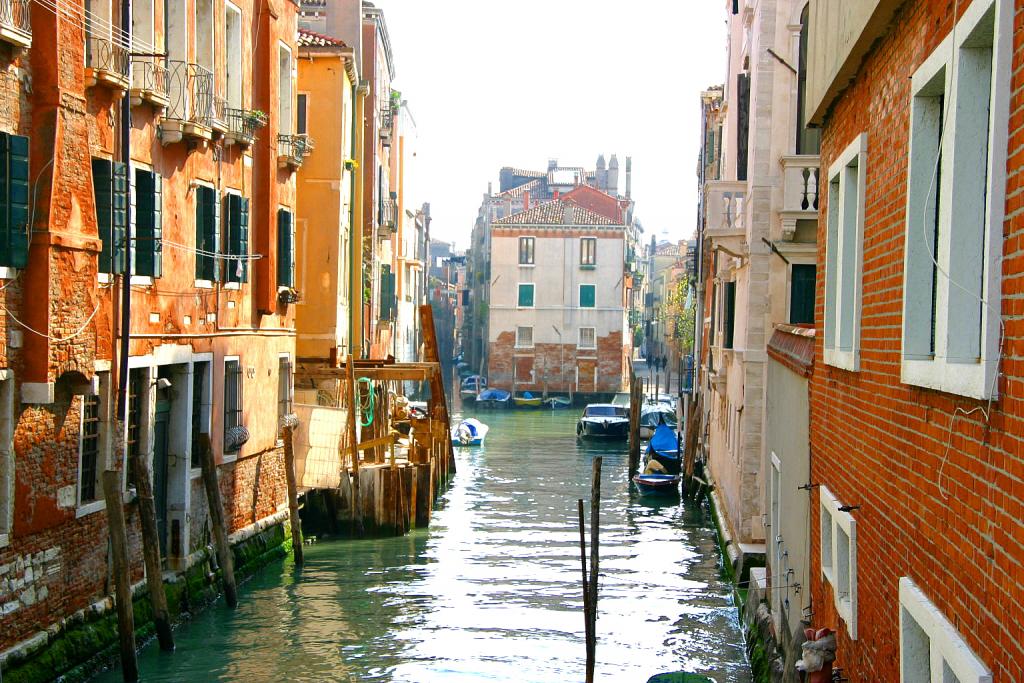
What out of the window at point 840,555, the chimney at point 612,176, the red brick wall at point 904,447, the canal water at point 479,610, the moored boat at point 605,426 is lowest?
the canal water at point 479,610

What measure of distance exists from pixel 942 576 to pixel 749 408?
1185 cm

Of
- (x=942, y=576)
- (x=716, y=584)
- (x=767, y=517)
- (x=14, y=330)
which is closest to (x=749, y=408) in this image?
(x=716, y=584)

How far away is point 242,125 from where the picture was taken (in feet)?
49.5

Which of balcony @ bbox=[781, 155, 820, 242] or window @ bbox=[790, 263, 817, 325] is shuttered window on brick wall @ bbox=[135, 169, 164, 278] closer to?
balcony @ bbox=[781, 155, 820, 242]

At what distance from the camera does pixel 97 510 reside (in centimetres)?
1116

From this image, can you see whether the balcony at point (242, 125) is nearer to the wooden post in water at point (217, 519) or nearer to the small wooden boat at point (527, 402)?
the wooden post in water at point (217, 519)

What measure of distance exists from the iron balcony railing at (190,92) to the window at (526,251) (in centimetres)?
3885

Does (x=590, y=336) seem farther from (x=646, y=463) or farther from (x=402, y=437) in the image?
(x=402, y=437)

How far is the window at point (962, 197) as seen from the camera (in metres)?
3.46

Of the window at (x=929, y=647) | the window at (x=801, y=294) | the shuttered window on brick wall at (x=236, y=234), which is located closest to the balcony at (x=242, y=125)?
the shuttered window on brick wall at (x=236, y=234)

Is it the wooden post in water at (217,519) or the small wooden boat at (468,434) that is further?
the small wooden boat at (468,434)

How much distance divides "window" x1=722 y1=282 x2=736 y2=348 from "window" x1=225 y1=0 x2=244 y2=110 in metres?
8.33

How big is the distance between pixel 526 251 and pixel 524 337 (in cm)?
369

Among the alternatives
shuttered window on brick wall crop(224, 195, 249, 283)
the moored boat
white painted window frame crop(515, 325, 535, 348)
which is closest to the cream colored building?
shuttered window on brick wall crop(224, 195, 249, 283)
